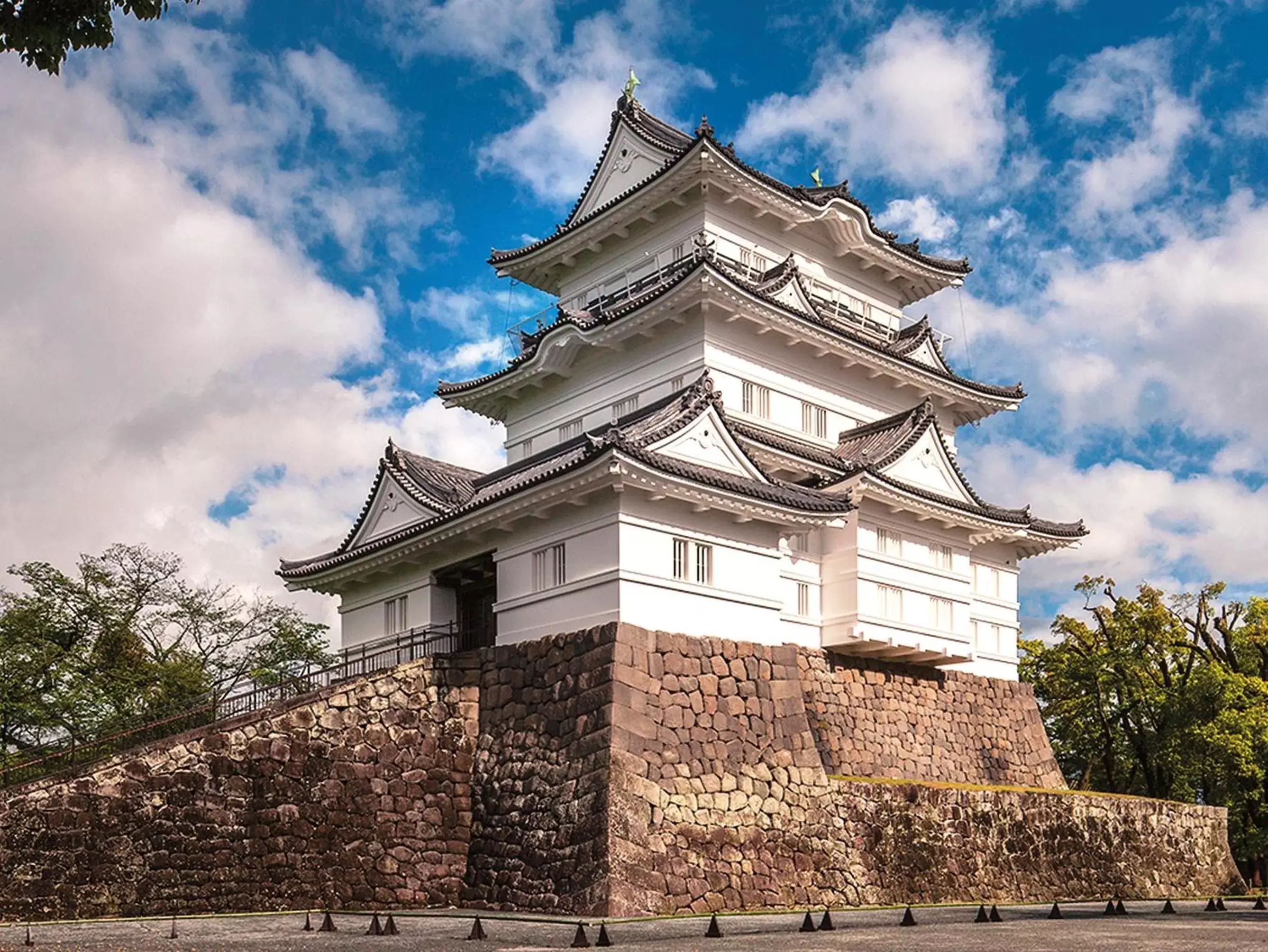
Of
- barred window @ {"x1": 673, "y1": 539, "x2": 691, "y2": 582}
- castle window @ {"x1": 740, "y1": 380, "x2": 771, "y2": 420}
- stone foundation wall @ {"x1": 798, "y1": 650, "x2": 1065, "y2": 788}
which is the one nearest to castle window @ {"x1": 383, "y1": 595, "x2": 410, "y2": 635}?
barred window @ {"x1": 673, "y1": 539, "x2": 691, "y2": 582}

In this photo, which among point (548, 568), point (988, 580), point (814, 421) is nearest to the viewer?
point (548, 568)

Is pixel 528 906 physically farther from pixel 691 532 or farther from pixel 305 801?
pixel 691 532

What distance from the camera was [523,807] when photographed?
20438 millimetres

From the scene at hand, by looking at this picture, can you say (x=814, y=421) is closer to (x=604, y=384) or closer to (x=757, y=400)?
(x=757, y=400)

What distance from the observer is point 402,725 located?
839 inches

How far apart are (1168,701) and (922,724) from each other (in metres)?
13.8

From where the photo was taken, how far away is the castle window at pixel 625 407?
2822 centimetres

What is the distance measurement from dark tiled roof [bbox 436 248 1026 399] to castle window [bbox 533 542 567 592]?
7191mm

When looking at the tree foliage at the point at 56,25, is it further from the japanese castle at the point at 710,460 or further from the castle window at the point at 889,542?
the castle window at the point at 889,542

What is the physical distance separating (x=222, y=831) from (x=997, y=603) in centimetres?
1970

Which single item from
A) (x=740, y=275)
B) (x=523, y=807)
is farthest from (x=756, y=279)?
(x=523, y=807)

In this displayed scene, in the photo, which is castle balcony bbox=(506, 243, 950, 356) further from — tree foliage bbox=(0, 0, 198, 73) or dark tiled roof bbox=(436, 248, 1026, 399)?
tree foliage bbox=(0, 0, 198, 73)

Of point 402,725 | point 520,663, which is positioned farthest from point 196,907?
point 520,663

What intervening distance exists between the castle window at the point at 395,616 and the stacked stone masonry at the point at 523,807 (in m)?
3.56
